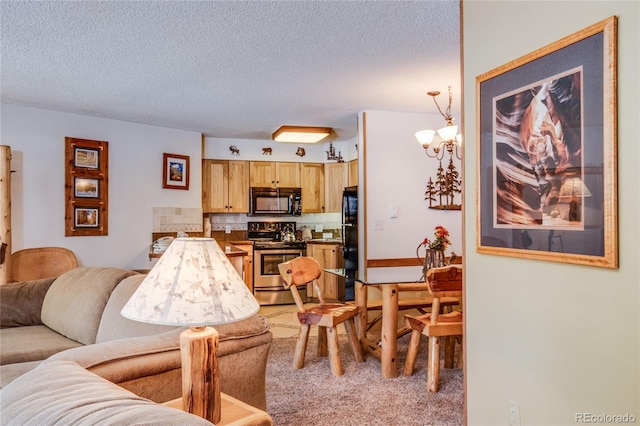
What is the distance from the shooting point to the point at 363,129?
487cm

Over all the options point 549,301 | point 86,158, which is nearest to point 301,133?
point 86,158

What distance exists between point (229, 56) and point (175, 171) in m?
2.97

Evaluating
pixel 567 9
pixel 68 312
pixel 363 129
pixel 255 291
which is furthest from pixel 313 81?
pixel 255 291

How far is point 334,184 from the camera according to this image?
22.4 feet

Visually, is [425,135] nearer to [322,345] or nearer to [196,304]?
[322,345]

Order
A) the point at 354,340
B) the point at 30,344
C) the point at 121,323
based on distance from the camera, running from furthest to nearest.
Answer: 1. the point at 354,340
2. the point at 30,344
3. the point at 121,323

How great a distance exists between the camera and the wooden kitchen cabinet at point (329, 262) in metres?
6.20

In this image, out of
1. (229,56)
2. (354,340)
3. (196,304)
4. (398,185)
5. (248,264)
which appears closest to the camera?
(196,304)

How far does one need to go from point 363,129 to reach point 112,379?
3.84m

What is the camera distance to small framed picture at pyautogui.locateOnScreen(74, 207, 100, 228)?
5008mm

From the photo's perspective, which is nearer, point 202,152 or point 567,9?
point 567,9

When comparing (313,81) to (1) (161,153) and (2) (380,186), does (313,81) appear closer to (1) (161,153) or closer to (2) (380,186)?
(2) (380,186)

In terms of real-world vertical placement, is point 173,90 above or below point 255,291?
above

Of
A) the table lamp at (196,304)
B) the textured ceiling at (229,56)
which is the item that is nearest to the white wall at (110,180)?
the textured ceiling at (229,56)
